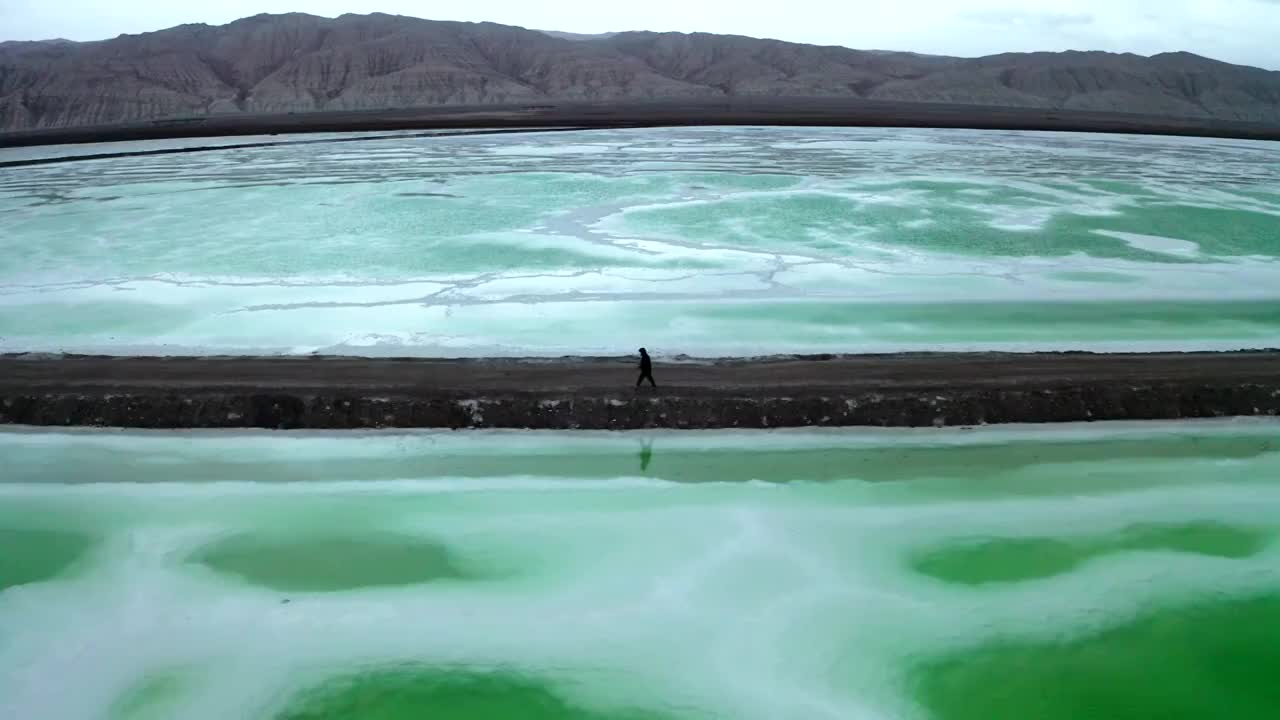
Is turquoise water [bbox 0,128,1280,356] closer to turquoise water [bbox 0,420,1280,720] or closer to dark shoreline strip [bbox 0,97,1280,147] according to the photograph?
turquoise water [bbox 0,420,1280,720]

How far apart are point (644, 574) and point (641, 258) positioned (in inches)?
416

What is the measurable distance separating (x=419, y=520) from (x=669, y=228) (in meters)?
13.1

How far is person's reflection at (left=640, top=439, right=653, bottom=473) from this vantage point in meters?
9.70

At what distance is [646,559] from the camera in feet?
25.8

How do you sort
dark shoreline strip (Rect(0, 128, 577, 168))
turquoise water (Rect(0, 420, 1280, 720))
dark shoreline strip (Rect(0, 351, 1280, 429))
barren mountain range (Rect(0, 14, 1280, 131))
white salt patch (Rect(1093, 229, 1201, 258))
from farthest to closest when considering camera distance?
barren mountain range (Rect(0, 14, 1280, 131)) < dark shoreline strip (Rect(0, 128, 577, 168)) < white salt patch (Rect(1093, 229, 1201, 258)) < dark shoreline strip (Rect(0, 351, 1280, 429)) < turquoise water (Rect(0, 420, 1280, 720))

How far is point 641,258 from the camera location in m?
17.6

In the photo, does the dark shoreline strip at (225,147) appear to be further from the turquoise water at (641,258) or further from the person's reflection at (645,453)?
the person's reflection at (645,453)

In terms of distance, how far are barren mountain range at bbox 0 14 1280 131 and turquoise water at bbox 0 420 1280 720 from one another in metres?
79.3

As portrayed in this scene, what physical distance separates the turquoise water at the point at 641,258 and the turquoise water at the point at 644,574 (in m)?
2.73

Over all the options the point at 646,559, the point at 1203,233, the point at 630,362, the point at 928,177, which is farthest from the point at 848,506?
the point at 928,177

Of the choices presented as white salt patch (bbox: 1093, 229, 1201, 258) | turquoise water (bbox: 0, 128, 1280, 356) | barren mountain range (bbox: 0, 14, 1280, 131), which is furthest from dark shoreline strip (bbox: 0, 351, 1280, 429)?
barren mountain range (bbox: 0, 14, 1280, 131)

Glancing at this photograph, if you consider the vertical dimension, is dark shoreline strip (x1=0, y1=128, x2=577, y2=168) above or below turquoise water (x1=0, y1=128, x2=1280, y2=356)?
above

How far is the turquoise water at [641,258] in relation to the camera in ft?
43.3

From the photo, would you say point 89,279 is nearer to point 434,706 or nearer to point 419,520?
point 419,520
